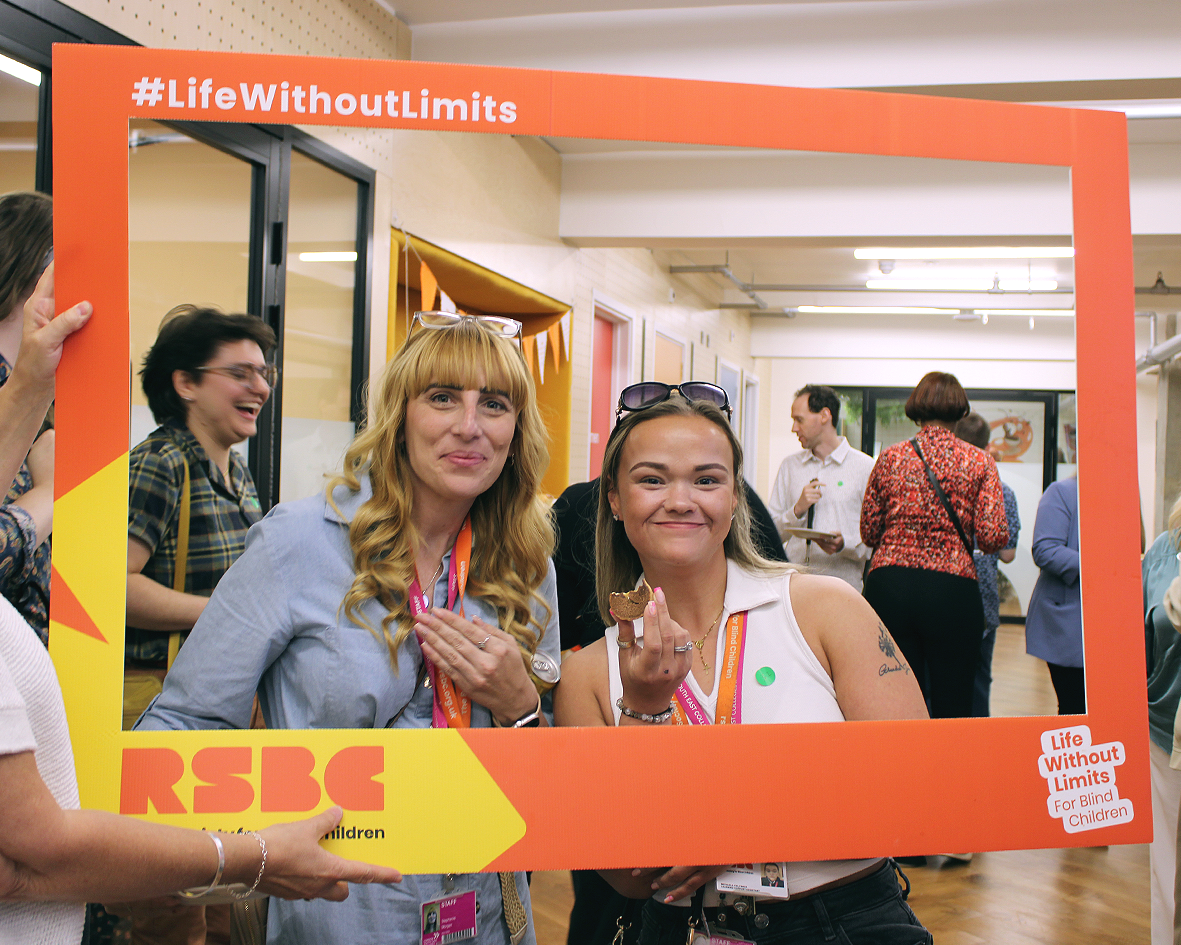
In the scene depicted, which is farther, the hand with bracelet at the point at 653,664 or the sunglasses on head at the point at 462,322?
the sunglasses on head at the point at 462,322

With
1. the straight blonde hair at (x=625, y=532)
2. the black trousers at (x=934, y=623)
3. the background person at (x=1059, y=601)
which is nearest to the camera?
the straight blonde hair at (x=625, y=532)

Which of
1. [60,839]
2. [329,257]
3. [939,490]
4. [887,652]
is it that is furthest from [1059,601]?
[60,839]

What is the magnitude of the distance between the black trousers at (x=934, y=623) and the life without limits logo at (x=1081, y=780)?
0.84ft

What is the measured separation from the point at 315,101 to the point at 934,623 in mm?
1644

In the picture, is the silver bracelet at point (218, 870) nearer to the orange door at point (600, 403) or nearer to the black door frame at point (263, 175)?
the orange door at point (600, 403)

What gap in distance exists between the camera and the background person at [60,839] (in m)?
0.84

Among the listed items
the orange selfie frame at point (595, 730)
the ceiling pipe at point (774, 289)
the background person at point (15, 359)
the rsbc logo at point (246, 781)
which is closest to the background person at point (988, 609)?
the ceiling pipe at point (774, 289)

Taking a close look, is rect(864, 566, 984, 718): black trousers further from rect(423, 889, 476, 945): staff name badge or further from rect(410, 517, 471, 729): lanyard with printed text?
rect(423, 889, 476, 945): staff name badge

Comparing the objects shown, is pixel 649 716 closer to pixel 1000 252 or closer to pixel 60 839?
pixel 60 839

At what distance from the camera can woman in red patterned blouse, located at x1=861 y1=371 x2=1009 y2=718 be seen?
1.69 metres

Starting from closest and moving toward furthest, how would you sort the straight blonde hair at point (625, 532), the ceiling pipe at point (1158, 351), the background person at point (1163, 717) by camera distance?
1. the straight blonde hair at point (625, 532)
2. the background person at point (1163, 717)
3. the ceiling pipe at point (1158, 351)

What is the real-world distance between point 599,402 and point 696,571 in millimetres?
314

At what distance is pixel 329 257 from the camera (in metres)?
2.79

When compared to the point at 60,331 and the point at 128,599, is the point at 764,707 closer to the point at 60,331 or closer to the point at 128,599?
the point at 128,599
